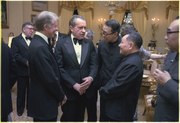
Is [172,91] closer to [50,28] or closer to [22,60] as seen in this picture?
[50,28]

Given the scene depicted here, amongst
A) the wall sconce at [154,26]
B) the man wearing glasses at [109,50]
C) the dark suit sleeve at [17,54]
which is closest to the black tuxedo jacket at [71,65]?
the man wearing glasses at [109,50]

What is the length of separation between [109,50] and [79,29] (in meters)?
0.40

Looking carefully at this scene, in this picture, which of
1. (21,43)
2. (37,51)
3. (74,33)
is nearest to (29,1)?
(21,43)

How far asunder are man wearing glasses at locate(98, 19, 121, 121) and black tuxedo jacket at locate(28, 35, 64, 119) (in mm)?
592

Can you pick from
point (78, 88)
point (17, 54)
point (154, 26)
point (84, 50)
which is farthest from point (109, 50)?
point (154, 26)

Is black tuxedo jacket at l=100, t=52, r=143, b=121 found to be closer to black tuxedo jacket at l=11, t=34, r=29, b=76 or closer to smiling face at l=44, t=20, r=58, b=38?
smiling face at l=44, t=20, r=58, b=38

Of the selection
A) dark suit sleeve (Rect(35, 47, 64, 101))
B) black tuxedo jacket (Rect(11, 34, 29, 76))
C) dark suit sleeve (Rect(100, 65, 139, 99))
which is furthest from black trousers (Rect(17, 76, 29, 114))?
dark suit sleeve (Rect(100, 65, 139, 99))

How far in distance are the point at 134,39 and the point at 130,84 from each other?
1.40ft

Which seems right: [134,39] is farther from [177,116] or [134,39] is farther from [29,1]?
[29,1]

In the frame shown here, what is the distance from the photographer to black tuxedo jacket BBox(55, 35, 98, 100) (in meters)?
2.94

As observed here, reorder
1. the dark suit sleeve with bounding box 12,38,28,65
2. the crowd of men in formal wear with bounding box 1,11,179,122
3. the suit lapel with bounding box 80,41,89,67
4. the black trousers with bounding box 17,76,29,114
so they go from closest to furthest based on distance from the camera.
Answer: the crowd of men in formal wear with bounding box 1,11,179,122, the suit lapel with bounding box 80,41,89,67, the dark suit sleeve with bounding box 12,38,28,65, the black trousers with bounding box 17,76,29,114

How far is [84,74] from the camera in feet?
9.83

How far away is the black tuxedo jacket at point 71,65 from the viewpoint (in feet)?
9.64

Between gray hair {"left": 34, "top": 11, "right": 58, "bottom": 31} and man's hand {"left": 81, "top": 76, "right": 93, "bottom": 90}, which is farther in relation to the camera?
man's hand {"left": 81, "top": 76, "right": 93, "bottom": 90}
